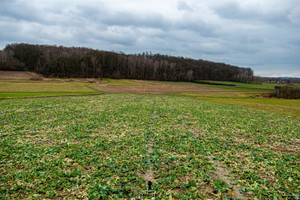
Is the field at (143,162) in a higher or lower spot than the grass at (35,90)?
lower

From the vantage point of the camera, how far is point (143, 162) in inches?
372

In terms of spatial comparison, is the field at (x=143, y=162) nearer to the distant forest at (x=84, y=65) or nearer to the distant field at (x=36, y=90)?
the distant field at (x=36, y=90)

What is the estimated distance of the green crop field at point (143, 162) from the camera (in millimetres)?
7070

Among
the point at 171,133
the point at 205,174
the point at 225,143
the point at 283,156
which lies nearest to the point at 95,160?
the point at 205,174

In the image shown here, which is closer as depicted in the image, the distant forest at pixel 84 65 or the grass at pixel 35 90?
the grass at pixel 35 90

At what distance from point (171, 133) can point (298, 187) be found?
882 centimetres

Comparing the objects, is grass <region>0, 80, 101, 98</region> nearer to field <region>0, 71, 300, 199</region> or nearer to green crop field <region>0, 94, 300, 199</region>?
green crop field <region>0, 94, 300, 199</region>

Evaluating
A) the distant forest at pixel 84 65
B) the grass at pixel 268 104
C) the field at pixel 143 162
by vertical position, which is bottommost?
the field at pixel 143 162

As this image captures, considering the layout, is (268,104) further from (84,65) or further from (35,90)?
(84,65)

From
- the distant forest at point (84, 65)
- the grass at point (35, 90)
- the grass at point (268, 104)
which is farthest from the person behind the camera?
the distant forest at point (84, 65)

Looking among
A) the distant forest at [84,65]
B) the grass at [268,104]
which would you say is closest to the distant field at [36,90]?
the grass at [268,104]

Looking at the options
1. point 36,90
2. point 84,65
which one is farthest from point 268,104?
point 84,65

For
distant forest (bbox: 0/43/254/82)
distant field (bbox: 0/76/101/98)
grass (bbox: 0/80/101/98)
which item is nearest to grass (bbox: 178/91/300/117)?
grass (bbox: 0/80/101/98)

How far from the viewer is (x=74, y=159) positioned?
962 centimetres
